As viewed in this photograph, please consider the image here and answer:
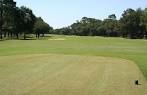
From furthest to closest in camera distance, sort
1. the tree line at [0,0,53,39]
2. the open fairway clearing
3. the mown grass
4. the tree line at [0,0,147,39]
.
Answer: the tree line at [0,0,147,39], the tree line at [0,0,53,39], the mown grass, the open fairway clearing

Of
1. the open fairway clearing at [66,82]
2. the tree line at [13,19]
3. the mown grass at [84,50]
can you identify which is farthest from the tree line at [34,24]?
the open fairway clearing at [66,82]

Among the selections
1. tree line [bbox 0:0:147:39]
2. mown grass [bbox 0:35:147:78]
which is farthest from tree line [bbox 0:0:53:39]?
mown grass [bbox 0:35:147:78]

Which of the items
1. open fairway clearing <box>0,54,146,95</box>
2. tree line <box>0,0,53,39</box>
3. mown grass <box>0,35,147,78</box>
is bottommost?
mown grass <box>0,35,147,78</box>

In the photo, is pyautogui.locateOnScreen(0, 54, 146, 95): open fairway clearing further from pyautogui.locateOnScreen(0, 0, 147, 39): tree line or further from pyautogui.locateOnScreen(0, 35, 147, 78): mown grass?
pyautogui.locateOnScreen(0, 0, 147, 39): tree line

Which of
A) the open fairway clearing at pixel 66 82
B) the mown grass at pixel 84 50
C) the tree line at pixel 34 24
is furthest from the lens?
the tree line at pixel 34 24

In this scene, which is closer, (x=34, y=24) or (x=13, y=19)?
(x=13, y=19)

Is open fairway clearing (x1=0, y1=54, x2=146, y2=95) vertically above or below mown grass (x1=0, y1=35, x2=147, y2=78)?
above

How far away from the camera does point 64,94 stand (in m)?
16.3

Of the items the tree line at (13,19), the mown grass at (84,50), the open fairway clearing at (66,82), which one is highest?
the tree line at (13,19)

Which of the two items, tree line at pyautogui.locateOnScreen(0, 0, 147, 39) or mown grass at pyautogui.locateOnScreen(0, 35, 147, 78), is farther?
tree line at pyautogui.locateOnScreen(0, 0, 147, 39)

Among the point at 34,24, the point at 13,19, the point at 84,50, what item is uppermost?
the point at 13,19

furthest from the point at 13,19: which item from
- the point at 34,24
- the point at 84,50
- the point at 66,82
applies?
the point at 66,82

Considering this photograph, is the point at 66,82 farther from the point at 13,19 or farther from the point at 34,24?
the point at 34,24

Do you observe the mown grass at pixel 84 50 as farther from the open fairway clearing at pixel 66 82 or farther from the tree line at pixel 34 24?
the tree line at pixel 34 24
